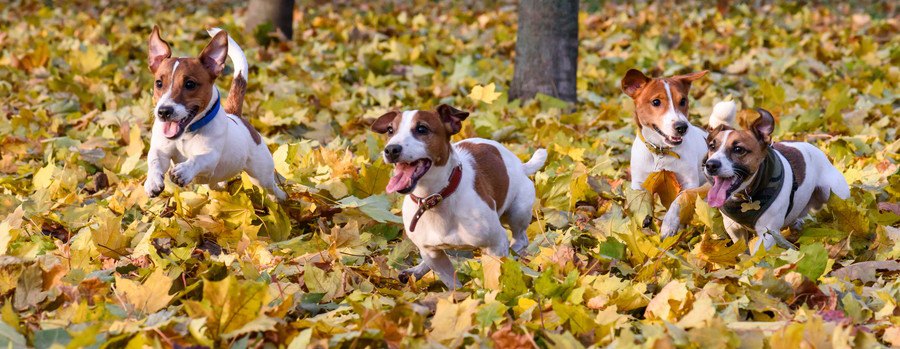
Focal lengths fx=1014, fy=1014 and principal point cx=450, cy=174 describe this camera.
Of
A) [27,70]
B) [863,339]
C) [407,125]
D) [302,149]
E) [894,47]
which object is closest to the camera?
[863,339]

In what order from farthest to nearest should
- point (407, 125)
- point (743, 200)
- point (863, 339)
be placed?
point (743, 200), point (407, 125), point (863, 339)

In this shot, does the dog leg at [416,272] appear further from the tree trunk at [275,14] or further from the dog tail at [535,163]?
the tree trunk at [275,14]

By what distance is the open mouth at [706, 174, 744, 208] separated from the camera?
13.9ft

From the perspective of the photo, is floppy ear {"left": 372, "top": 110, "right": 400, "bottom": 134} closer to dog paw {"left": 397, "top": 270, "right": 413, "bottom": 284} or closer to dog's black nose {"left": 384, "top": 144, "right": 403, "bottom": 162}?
dog's black nose {"left": 384, "top": 144, "right": 403, "bottom": 162}

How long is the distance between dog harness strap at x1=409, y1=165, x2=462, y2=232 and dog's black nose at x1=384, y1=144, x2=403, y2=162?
0.90 feet

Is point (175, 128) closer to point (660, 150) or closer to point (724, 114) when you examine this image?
point (660, 150)

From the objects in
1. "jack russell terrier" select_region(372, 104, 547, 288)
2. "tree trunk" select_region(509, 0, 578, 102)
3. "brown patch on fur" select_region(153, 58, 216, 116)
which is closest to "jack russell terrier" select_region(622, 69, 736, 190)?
"jack russell terrier" select_region(372, 104, 547, 288)

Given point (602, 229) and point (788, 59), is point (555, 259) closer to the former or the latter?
point (602, 229)

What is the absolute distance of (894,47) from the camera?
9930 millimetres

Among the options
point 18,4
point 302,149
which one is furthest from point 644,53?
point 18,4

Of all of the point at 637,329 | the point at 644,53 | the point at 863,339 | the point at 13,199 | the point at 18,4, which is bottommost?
the point at 18,4

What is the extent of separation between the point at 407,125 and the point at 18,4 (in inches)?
499

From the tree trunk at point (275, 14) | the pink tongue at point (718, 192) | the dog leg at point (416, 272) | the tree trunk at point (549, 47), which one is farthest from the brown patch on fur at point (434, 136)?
the tree trunk at point (275, 14)

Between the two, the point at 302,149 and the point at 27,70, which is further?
the point at 27,70
